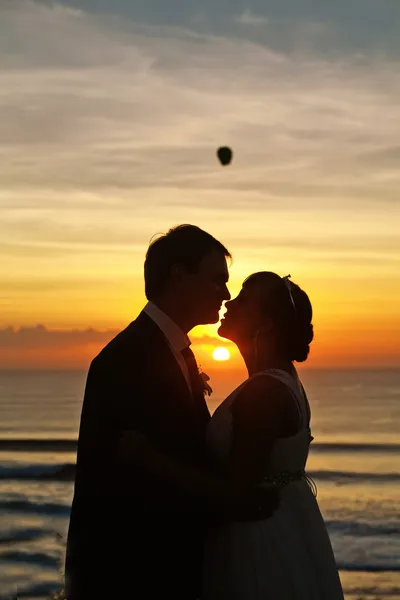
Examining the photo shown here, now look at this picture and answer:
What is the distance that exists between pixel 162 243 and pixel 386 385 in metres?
105

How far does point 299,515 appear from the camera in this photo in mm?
4188

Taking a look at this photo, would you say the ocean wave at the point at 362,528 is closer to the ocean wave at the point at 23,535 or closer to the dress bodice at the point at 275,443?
the ocean wave at the point at 23,535

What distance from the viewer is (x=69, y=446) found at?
3997 centimetres

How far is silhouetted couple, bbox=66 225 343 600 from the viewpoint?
150 inches

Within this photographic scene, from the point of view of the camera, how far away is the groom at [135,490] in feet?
12.4

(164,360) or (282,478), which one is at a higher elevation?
(164,360)

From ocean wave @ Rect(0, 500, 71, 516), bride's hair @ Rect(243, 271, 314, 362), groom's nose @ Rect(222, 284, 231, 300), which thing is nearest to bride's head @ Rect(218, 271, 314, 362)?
bride's hair @ Rect(243, 271, 314, 362)

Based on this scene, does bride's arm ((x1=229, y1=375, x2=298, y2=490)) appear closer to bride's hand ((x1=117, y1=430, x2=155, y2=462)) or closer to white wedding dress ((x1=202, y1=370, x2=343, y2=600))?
white wedding dress ((x1=202, y1=370, x2=343, y2=600))

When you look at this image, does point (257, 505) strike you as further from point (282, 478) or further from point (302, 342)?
point (302, 342)

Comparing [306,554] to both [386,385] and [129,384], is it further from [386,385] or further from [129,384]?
[386,385]

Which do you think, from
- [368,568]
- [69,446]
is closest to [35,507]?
[368,568]

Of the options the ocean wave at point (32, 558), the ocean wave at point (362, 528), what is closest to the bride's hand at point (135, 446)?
the ocean wave at point (32, 558)

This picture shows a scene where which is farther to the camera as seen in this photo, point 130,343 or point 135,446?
point 130,343

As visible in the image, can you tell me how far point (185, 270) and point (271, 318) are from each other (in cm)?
55
